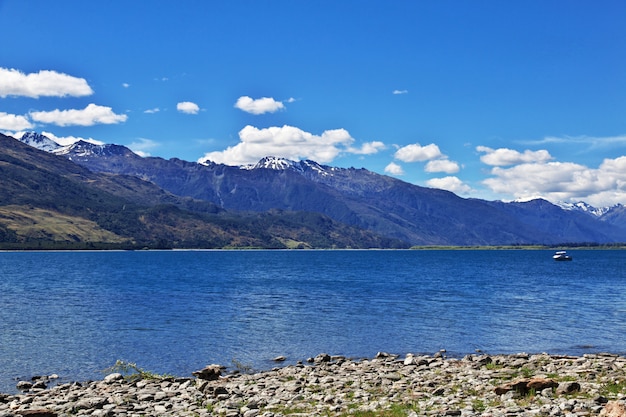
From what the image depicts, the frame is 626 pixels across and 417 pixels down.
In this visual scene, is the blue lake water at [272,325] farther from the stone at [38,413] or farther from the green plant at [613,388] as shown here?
the green plant at [613,388]

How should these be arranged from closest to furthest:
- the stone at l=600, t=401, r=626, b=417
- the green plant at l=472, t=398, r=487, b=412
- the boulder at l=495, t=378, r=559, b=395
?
the stone at l=600, t=401, r=626, b=417, the green plant at l=472, t=398, r=487, b=412, the boulder at l=495, t=378, r=559, b=395

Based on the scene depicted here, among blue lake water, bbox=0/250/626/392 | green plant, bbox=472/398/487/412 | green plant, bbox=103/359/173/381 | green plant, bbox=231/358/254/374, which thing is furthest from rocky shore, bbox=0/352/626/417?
blue lake water, bbox=0/250/626/392

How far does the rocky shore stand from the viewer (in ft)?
86.1

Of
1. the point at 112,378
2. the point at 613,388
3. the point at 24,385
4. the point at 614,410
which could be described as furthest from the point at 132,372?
the point at 614,410

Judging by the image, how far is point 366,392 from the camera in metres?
31.5

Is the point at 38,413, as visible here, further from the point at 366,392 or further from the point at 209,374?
the point at 366,392

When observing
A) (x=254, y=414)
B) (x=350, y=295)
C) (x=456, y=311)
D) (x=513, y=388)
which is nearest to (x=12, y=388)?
(x=254, y=414)

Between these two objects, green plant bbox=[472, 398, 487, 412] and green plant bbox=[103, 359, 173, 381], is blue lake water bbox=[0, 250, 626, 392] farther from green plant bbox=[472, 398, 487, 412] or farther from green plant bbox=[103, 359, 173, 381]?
green plant bbox=[472, 398, 487, 412]

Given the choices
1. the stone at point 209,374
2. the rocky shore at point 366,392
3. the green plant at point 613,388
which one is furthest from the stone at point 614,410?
the stone at point 209,374

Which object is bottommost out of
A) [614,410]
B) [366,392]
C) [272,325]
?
[272,325]

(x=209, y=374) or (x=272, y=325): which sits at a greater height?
(x=209, y=374)

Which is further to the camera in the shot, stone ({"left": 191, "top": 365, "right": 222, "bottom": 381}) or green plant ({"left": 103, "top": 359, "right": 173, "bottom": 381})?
green plant ({"left": 103, "top": 359, "right": 173, "bottom": 381})

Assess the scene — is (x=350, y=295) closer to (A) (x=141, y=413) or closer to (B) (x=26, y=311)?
(B) (x=26, y=311)

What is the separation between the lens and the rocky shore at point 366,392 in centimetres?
2623
